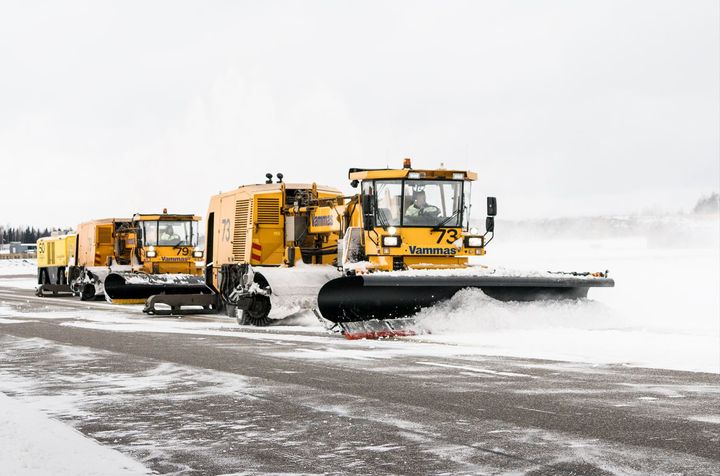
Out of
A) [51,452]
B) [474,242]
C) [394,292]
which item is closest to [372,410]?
[51,452]

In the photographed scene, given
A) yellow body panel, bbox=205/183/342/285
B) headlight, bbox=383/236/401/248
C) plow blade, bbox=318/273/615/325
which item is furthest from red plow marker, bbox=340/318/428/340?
yellow body panel, bbox=205/183/342/285

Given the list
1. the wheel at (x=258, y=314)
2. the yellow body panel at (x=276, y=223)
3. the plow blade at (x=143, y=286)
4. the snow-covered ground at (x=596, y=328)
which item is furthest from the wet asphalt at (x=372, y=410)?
the plow blade at (x=143, y=286)

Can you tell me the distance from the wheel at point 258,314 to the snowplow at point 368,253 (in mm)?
20

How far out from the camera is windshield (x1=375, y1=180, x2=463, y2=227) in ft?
59.9

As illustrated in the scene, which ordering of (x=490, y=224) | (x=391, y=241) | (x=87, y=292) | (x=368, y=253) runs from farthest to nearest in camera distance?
(x=87, y=292) → (x=368, y=253) → (x=490, y=224) → (x=391, y=241)

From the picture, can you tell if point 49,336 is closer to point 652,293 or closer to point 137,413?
point 137,413

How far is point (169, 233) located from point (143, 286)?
9.99ft

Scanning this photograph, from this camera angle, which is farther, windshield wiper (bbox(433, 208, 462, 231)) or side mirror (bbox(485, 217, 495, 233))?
windshield wiper (bbox(433, 208, 462, 231))

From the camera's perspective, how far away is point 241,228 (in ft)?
76.4

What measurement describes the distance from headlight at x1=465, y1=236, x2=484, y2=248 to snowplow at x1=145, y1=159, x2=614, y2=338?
0.02 m

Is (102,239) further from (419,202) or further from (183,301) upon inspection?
(419,202)

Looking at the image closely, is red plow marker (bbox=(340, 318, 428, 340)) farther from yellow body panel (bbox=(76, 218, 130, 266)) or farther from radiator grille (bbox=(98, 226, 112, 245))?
radiator grille (bbox=(98, 226, 112, 245))

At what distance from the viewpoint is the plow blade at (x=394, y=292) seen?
16172 mm

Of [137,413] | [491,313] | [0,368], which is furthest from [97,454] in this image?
[491,313]
